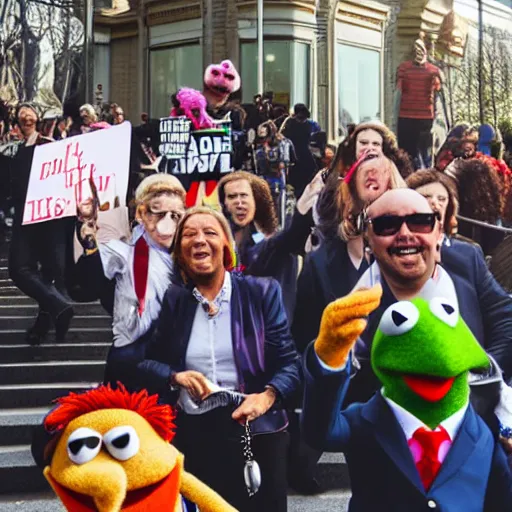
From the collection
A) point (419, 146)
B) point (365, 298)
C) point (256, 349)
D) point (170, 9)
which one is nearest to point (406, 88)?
point (419, 146)

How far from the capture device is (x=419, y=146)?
12.0 ft

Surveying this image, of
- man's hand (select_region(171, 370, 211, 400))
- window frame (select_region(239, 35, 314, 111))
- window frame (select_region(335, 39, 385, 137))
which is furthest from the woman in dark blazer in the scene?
window frame (select_region(335, 39, 385, 137))

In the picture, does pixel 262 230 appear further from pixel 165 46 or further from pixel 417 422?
pixel 417 422

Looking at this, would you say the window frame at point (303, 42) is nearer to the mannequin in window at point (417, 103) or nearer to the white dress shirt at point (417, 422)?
the mannequin in window at point (417, 103)

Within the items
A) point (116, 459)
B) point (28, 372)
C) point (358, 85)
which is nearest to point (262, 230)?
point (358, 85)

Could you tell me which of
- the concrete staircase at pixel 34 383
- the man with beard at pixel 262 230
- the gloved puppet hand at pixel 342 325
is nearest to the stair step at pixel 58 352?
the concrete staircase at pixel 34 383

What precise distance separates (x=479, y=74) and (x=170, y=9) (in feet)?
3.71

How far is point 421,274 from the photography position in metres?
3.43

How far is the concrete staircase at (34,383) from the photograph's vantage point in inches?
142

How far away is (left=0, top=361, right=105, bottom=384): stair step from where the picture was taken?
12.0ft

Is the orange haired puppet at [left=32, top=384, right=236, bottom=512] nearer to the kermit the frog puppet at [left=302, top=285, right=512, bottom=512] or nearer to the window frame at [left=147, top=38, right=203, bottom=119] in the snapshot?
the kermit the frog puppet at [left=302, top=285, right=512, bottom=512]

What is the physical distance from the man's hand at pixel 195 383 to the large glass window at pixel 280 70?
0.92m

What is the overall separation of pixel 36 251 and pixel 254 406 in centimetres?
93

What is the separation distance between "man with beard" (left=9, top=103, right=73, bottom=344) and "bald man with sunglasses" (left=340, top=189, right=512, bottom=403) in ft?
3.23
